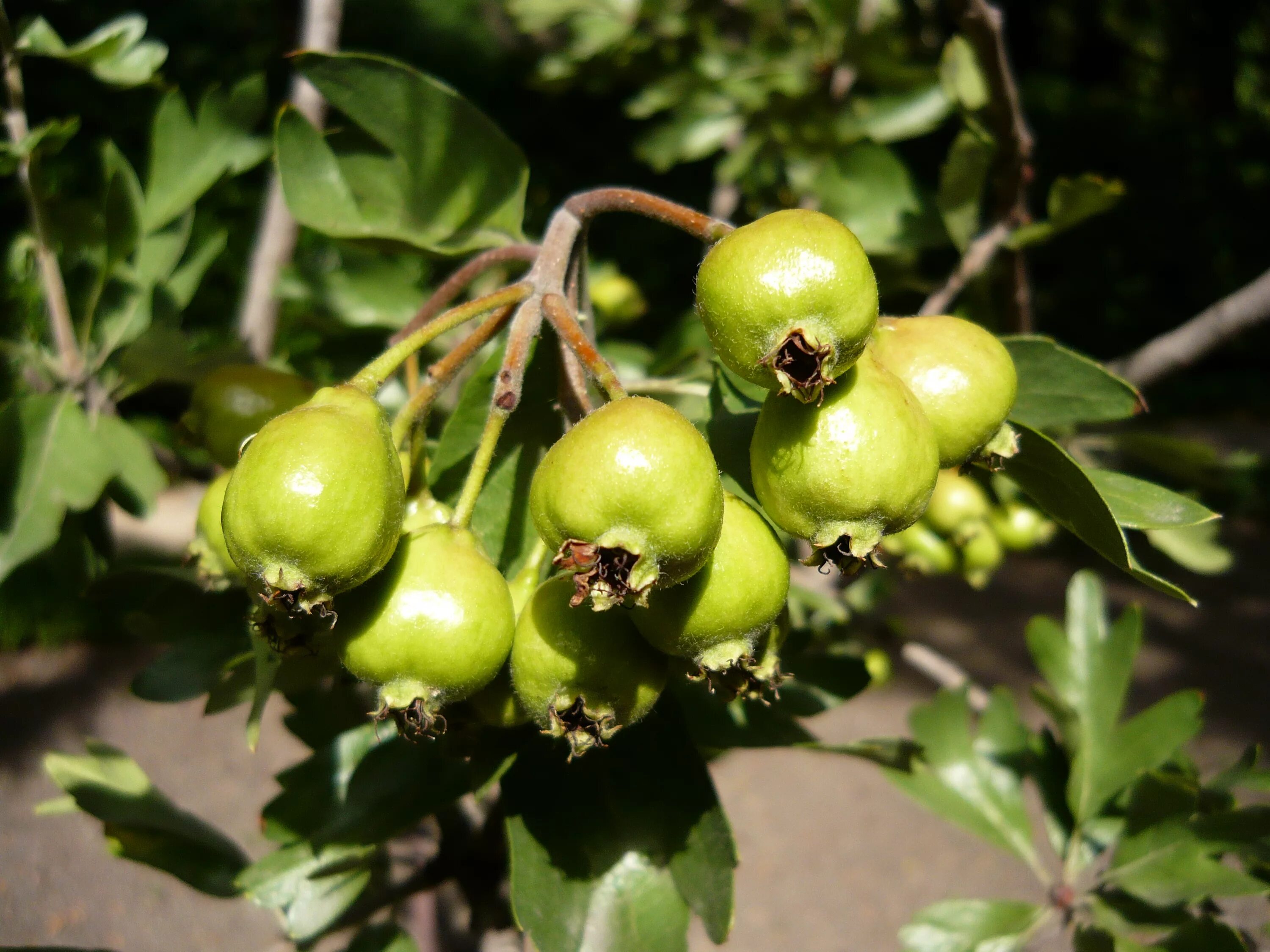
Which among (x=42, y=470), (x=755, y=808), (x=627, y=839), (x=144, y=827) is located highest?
(x=42, y=470)

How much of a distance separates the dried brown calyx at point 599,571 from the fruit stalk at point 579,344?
125 millimetres

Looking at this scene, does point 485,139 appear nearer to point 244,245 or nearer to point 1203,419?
point 244,245

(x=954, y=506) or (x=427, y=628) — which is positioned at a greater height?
(x=427, y=628)

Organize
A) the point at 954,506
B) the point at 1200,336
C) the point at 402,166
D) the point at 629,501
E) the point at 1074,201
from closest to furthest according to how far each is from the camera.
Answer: the point at 629,501 < the point at 402,166 < the point at 1074,201 < the point at 1200,336 < the point at 954,506

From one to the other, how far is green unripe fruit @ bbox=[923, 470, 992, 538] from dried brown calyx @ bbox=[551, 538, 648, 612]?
3.68 ft

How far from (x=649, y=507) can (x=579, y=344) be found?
0.21 m

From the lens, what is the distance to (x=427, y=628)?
0.76 metres

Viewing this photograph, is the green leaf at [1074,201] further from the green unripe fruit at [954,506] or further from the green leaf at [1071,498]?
the green leaf at [1071,498]

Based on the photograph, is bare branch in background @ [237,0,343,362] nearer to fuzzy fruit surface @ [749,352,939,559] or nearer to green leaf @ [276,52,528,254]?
green leaf @ [276,52,528,254]

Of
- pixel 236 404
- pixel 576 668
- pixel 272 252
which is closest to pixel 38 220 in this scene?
pixel 272 252

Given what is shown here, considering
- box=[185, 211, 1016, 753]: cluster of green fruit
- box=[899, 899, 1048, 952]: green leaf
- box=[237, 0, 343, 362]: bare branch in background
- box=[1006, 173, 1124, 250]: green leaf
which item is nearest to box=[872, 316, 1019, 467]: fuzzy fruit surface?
box=[185, 211, 1016, 753]: cluster of green fruit

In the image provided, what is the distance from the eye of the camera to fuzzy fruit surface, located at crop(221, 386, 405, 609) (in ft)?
2.32

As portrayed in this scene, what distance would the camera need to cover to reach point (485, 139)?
112 cm

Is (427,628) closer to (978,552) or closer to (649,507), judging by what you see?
(649,507)
